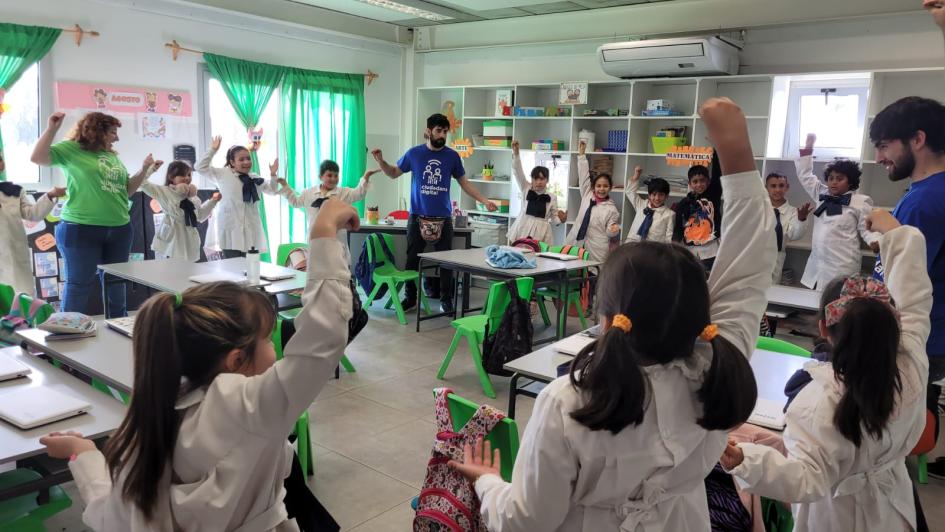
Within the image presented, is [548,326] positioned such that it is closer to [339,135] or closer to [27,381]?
[339,135]

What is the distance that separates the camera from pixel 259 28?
7.10 metres

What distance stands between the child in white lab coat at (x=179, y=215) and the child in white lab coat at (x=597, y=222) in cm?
327

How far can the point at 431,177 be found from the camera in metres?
6.13

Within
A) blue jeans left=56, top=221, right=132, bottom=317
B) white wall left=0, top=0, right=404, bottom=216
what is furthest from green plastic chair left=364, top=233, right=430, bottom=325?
white wall left=0, top=0, right=404, bottom=216

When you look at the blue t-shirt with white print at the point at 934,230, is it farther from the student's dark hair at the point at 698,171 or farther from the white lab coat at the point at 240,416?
the student's dark hair at the point at 698,171

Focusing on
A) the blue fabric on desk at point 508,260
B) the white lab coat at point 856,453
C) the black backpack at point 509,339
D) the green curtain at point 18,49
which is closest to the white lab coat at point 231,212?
the green curtain at point 18,49

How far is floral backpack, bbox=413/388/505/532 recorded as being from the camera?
1493 mm

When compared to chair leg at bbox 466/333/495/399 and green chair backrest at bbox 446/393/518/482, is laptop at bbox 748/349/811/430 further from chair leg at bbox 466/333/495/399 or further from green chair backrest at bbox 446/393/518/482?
chair leg at bbox 466/333/495/399

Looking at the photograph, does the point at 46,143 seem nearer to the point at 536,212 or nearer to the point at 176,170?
the point at 176,170

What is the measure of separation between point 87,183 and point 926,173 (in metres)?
4.62

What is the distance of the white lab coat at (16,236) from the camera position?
4.29 meters

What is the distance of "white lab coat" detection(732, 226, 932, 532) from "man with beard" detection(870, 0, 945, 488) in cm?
41

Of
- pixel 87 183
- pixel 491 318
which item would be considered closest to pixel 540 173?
pixel 491 318

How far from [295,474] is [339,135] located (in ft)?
21.4
